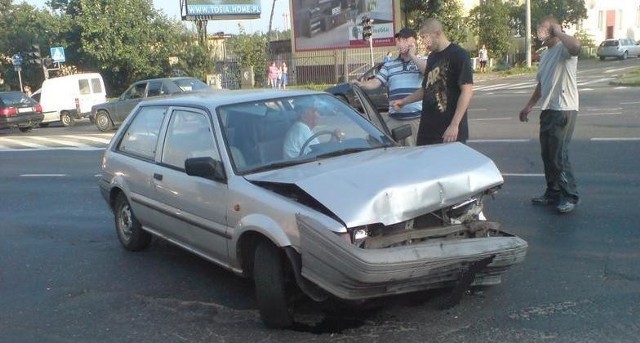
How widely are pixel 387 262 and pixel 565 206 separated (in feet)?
12.2

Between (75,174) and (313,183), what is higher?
(313,183)

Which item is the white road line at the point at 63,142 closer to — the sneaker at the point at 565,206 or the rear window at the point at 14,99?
the rear window at the point at 14,99

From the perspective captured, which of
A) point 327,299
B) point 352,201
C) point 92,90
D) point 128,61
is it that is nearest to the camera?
point 352,201

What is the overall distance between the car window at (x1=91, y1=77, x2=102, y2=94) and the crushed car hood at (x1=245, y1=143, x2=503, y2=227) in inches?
1014

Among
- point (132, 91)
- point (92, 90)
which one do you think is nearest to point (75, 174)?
point (132, 91)

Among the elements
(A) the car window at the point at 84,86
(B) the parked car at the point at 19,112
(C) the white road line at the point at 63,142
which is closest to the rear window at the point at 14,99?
(B) the parked car at the point at 19,112

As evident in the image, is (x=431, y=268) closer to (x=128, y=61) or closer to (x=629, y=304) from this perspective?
(x=629, y=304)

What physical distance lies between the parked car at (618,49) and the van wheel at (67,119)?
1650 inches

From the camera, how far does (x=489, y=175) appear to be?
4688 mm

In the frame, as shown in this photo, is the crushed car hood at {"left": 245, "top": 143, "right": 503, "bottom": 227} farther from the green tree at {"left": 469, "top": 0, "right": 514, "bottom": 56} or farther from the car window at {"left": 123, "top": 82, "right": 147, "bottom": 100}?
the green tree at {"left": 469, "top": 0, "right": 514, "bottom": 56}

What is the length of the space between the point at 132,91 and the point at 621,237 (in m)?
18.8

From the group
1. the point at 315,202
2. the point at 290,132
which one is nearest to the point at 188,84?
the point at 290,132

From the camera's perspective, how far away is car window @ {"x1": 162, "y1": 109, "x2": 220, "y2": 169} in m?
5.32

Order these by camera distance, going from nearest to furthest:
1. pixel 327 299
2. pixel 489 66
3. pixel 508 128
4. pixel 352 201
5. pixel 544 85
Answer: pixel 352 201
pixel 327 299
pixel 544 85
pixel 508 128
pixel 489 66
